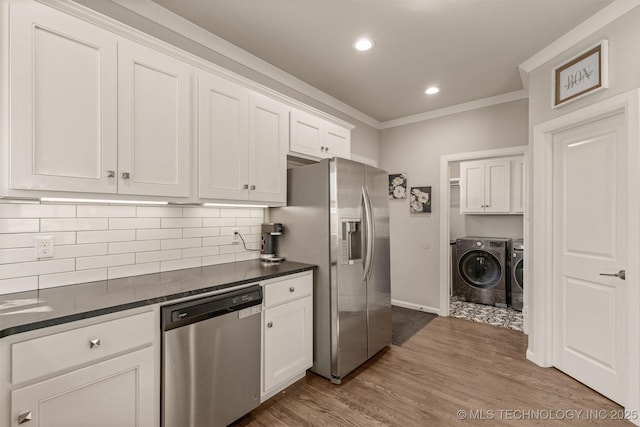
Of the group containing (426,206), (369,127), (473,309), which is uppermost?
(369,127)

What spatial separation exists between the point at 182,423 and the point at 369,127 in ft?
13.0

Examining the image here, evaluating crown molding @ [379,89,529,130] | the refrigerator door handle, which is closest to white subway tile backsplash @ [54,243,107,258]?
the refrigerator door handle

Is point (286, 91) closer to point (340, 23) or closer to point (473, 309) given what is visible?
Answer: point (340, 23)

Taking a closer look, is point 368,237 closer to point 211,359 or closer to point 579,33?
point 211,359

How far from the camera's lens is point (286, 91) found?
3141mm

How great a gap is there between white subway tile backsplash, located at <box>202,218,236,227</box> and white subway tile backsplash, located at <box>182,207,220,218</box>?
0.03 metres

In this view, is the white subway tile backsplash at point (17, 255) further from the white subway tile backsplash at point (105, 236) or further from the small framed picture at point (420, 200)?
the small framed picture at point (420, 200)

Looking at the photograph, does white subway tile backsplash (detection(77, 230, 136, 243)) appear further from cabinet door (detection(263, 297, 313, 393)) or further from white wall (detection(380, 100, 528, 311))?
white wall (detection(380, 100, 528, 311))

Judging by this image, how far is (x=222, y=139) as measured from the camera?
213 centimetres

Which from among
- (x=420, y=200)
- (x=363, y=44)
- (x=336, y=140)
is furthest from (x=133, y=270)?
(x=420, y=200)

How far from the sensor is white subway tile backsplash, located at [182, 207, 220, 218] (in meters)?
2.30

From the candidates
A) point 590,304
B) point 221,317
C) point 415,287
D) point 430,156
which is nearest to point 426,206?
point 430,156

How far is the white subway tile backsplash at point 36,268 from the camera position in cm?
155

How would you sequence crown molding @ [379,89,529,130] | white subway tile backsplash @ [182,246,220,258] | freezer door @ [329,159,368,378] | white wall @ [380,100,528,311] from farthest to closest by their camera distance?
white wall @ [380,100,528,311]
crown molding @ [379,89,529,130]
freezer door @ [329,159,368,378]
white subway tile backsplash @ [182,246,220,258]
